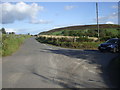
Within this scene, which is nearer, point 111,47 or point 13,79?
point 13,79

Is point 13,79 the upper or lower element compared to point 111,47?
lower

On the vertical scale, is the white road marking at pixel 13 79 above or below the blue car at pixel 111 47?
below

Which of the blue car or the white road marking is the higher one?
the blue car

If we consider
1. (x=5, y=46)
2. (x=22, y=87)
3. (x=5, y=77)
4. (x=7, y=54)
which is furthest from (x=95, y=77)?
(x=5, y=46)

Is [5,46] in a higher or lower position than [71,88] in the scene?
higher

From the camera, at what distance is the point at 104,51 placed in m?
19.1

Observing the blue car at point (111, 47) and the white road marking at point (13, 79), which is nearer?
the white road marking at point (13, 79)

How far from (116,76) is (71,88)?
9.36ft

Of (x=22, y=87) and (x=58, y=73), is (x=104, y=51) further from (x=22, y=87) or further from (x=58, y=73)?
(x=22, y=87)

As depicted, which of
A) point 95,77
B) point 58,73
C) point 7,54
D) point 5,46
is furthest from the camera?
point 5,46

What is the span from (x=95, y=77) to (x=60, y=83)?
1.96 metres

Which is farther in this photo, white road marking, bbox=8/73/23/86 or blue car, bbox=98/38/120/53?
blue car, bbox=98/38/120/53

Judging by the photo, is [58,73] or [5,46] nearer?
[58,73]

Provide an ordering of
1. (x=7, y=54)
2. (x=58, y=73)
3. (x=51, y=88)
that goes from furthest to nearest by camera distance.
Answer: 1. (x=7, y=54)
2. (x=58, y=73)
3. (x=51, y=88)
